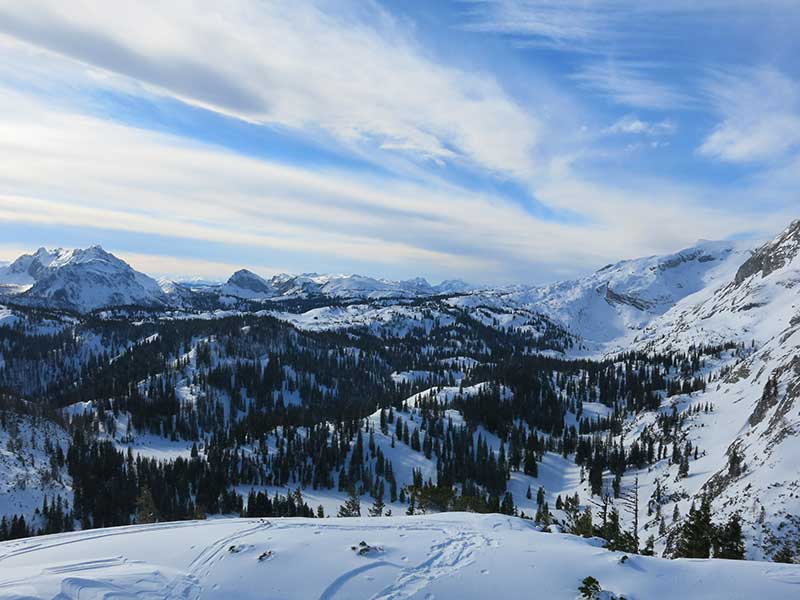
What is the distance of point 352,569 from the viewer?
28047 millimetres

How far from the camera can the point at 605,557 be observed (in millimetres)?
29281

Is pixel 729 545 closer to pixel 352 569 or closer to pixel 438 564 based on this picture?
pixel 438 564

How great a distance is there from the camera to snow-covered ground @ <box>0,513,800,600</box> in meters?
25.0

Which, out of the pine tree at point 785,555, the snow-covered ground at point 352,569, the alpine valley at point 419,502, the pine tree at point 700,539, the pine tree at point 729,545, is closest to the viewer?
the snow-covered ground at point 352,569

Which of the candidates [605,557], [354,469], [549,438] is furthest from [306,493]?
[605,557]

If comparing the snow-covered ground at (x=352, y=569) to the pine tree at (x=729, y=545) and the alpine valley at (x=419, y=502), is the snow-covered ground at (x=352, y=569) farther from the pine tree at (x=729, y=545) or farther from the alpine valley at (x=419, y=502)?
the pine tree at (x=729, y=545)

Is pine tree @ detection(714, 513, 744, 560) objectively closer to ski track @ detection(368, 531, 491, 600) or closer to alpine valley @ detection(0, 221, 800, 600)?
alpine valley @ detection(0, 221, 800, 600)

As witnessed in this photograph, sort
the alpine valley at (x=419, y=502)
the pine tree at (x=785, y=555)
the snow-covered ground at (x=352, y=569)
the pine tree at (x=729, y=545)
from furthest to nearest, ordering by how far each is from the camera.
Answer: the pine tree at (x=785, y=555) → the pine tree at (x=729, y=545) → the alpine valley at (x=419, y=502) → the snow-covered ground at (x=352, y=569)

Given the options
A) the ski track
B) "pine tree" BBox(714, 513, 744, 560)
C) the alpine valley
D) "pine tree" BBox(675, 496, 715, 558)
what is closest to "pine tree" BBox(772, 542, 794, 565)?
the alpine valley

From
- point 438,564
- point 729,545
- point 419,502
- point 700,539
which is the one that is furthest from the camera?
point 419,502

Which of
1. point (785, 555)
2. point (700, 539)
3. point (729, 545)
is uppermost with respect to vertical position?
point (700, 539)

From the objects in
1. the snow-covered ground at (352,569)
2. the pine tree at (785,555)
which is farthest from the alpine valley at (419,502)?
the pine tree at (785,555)

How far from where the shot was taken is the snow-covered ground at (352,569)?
25031mm

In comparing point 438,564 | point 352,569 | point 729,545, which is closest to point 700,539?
point 729,545
